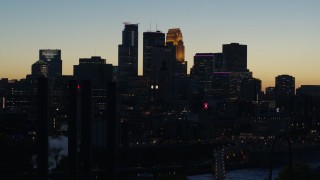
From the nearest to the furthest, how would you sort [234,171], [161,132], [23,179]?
[23,179] → [234,171] → [161,132]

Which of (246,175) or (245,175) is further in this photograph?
(246,175)

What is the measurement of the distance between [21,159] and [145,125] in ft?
353

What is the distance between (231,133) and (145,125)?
26.7m

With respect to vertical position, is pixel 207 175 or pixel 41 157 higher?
pixel 41 157

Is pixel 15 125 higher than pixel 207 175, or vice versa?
pixel 15 125

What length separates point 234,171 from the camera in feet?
411

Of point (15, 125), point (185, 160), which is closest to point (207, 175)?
point (185, 160)

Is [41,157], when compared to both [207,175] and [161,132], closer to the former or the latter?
[207,175]

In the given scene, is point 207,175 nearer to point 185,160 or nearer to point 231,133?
point 185,160

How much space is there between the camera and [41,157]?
50.3 meters

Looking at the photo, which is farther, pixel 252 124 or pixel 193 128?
pixel 252 124

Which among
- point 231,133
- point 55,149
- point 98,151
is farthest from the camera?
point 231,133

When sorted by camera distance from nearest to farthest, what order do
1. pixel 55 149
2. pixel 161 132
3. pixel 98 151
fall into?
1. pixel 55 149
2. pixel 98 151
3. pixel 161 132

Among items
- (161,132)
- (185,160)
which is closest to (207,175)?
(185,160)
